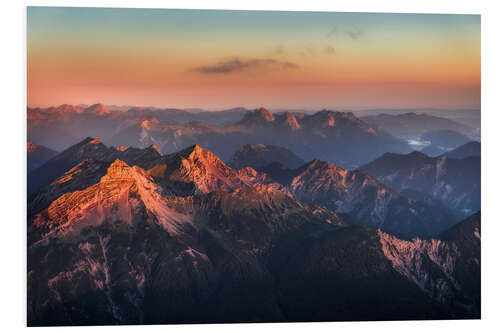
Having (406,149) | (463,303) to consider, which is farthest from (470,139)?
(463,303)

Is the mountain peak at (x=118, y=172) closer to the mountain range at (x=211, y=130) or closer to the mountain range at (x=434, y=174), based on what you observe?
the mountain range at (x=211, y=130)

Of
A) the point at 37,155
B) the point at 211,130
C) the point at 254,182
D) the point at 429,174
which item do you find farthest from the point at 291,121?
the point at 37,155

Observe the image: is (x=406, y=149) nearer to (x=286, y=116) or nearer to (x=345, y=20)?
(x=286, y=116)

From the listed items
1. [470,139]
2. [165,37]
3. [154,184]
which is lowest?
[154,184]

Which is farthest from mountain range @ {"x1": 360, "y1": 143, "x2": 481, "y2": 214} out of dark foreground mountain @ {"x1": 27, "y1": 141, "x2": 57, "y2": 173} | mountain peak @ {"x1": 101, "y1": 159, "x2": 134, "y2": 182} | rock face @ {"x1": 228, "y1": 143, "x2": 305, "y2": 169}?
dark foreground mountain @ {"x1": 27, "y1": 141, "x2": 57, "y2": 173}

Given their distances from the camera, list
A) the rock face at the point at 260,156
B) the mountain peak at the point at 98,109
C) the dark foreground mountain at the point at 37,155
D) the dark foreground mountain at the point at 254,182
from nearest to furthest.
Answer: the dark foreground mountain at the point at 37,155, the mountain peak at the point at 98,109, the dark foreground mountain at the point at 254,182, the rock face at the point at 260,156

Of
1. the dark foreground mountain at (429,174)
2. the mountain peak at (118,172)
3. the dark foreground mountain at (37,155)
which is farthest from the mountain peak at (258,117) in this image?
the dark foreground mountain at (37,155)
